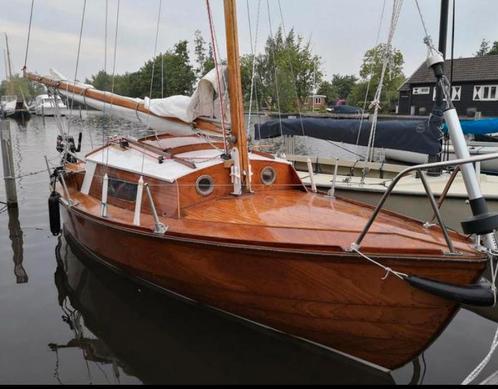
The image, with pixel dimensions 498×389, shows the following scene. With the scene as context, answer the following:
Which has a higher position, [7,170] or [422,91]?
[422,91]

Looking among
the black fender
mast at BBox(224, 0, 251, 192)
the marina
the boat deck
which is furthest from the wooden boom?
the black fender

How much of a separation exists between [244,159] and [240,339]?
2293 mm

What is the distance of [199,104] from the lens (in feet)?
20.7

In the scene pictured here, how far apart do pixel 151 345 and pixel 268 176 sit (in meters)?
2.77

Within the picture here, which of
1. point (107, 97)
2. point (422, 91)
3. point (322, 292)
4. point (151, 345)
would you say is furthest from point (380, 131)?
point (422, 91)

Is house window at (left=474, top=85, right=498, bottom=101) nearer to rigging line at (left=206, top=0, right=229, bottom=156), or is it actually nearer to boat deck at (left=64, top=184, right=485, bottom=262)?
boat deck at (left=64, top=184, right=485, bottom=262)

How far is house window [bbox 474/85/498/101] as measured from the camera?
34625mm

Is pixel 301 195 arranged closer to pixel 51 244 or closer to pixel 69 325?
pixel 69 325

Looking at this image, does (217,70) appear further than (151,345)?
Yes

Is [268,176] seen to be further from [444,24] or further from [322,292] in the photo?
[444,24]

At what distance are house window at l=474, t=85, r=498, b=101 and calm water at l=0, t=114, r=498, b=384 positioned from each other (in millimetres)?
34397

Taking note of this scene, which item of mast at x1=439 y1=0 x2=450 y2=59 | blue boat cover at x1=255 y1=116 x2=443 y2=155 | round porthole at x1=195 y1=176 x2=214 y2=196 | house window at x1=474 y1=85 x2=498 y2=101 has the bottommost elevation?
round porthole at x1=195 y1=176 x2=214 y2=196

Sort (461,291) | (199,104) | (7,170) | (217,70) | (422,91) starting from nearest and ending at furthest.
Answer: (461,291) < (217,70) < (199,104) < (7,170) < (422,91)

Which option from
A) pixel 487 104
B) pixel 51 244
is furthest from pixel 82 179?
pixel 487 104
